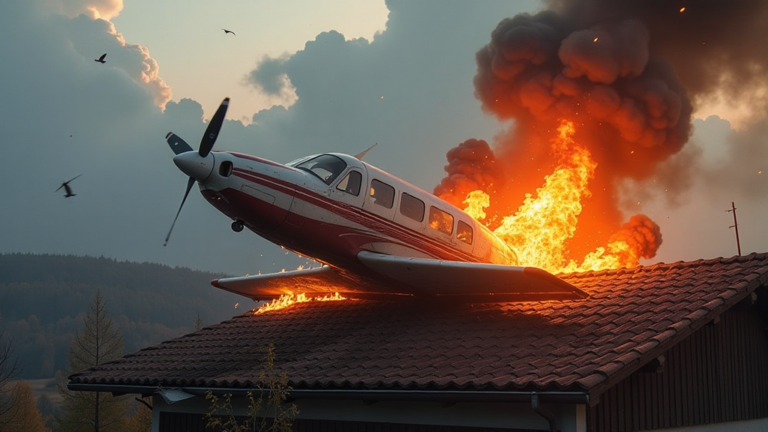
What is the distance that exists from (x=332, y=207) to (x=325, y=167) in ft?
3.38

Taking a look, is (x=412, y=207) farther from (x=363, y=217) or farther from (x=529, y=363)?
(x=529, y=363)

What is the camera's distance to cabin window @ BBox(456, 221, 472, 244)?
66.2 feet

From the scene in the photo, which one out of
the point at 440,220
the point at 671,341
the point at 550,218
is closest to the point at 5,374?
the point at 550,218

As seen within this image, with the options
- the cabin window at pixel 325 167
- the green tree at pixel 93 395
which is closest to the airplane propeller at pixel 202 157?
the cabin window at pixel 325 167

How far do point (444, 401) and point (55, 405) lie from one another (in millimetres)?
144979

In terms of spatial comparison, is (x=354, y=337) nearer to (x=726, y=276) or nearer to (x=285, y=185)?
(x=285, y=185)

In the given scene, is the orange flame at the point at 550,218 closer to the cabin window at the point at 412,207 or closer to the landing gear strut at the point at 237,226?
the cabin window at the point at 412,207

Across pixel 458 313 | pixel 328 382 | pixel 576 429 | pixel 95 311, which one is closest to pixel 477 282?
pixel 458 313

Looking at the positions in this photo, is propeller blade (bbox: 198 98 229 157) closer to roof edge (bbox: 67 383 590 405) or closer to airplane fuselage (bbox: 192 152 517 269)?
airplane fuselage (bbox: 192 152 517 269)

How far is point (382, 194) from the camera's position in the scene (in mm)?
18391

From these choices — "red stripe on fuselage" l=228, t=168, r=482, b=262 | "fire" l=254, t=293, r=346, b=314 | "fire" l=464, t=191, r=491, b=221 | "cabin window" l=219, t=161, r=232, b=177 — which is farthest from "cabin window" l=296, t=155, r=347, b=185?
"fire" l=464, t=191, r=491, b=221

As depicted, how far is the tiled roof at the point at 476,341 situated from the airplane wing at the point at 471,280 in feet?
0.91

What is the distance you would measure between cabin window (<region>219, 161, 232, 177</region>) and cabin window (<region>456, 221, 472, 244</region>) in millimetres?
6450

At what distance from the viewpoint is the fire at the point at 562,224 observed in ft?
88.4
